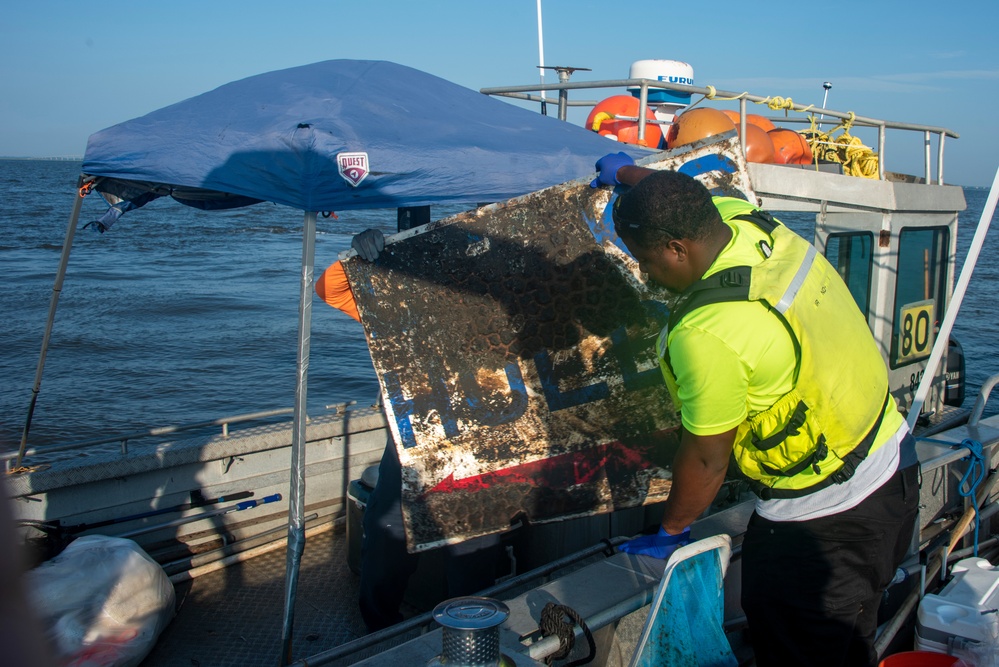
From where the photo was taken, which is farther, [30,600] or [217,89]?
[217,89]

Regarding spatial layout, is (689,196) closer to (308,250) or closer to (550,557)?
(308,250)

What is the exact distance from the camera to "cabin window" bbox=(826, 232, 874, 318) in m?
5.65

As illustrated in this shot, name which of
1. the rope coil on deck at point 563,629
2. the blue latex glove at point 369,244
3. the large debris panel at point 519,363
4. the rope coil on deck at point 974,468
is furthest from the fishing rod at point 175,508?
the rope coil on deck at point 974,468

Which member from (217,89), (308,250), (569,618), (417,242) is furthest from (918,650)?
(217,89)

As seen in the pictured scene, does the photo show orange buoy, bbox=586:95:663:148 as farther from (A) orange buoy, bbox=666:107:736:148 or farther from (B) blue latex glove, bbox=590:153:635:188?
(B) blue latex glove, bbox=590:153:635:188

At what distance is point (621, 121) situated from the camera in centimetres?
579

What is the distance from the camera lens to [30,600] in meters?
0.92

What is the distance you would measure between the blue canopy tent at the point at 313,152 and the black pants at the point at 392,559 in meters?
0.55

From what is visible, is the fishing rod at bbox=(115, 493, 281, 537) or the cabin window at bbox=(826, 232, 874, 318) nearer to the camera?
the fishing rod at bbox=(115, 493, 281, 537)

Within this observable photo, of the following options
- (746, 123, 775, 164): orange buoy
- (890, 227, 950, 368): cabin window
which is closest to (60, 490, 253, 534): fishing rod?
(746, 123, 775, 164): orange buoy

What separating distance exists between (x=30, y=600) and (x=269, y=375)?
44.9 feet

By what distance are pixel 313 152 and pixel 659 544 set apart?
6.55 feet

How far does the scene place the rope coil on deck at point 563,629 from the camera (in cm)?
261

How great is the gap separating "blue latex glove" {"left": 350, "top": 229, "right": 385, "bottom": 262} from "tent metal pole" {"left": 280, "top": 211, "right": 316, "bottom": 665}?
254 mm
